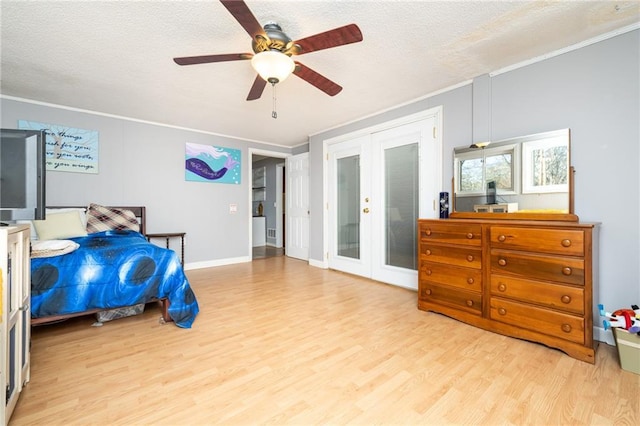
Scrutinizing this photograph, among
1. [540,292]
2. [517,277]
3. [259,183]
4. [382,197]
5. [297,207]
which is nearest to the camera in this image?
[540,292]

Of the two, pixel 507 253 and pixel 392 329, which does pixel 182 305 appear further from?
pixel 507 253

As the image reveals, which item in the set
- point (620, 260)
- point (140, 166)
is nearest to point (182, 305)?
point (140, 166)

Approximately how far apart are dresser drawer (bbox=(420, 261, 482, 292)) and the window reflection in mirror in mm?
659

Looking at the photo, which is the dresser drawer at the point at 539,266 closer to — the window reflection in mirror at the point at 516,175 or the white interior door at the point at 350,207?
the window reflection in mirror at the point at 516,175

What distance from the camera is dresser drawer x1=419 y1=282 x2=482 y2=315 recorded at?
232cm

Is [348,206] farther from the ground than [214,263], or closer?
farther from the ground

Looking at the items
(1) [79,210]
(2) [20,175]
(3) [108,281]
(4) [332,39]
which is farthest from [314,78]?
(1) [79,210]

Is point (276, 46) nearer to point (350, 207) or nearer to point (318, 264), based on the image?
point (350, 207)

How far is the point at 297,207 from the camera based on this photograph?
18.2ft

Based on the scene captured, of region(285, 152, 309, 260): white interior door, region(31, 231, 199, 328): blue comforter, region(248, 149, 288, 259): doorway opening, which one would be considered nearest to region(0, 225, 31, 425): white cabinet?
region(31, 231, 199, 328): blue comforter

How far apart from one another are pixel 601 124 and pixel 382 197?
2.13 m

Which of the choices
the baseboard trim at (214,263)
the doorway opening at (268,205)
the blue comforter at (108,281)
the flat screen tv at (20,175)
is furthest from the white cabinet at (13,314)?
the doorway opening at (268,205)

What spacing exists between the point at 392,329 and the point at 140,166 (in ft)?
13.6

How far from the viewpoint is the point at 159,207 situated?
428cm
